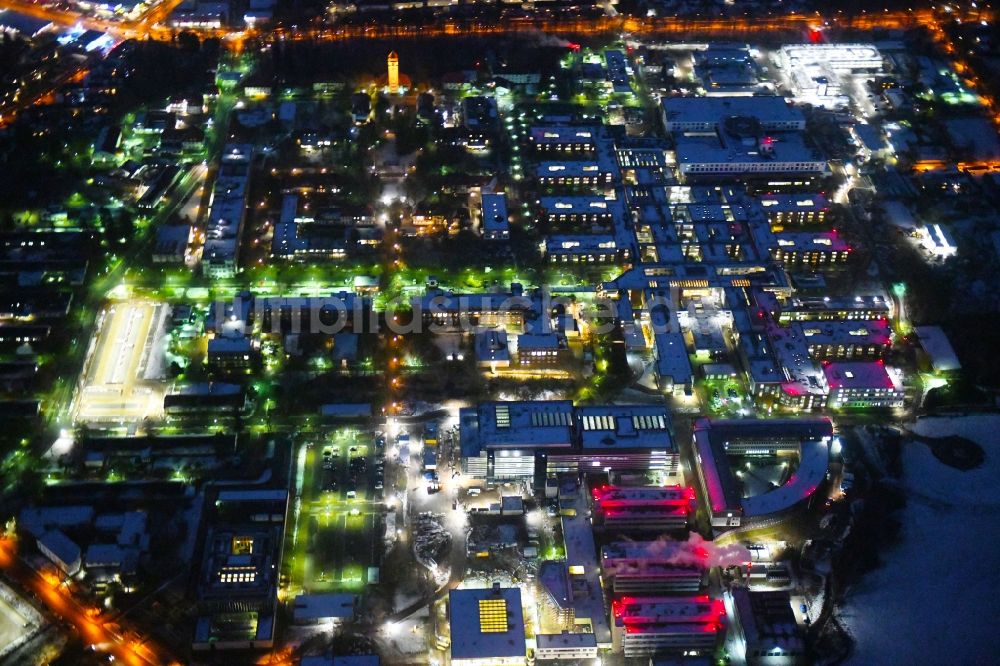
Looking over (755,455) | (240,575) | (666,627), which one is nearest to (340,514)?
(240,575)

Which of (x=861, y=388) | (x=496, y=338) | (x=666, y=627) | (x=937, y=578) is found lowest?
(x=937, y=578)

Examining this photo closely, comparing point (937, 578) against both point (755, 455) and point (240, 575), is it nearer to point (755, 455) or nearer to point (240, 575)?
point (755, 455)

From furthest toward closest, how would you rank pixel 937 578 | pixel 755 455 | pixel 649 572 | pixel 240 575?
pixel 755 455, pixel 937 578, pixel 649 572, pixel 240 575

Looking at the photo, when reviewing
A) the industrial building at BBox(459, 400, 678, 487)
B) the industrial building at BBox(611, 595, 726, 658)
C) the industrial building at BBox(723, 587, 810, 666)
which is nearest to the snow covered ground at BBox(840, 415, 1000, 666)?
the industrial building at BBox(723, 587, 810, 666)

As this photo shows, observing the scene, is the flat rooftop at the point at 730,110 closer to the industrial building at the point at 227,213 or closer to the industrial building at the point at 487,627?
the industrial building at the point at 227,213

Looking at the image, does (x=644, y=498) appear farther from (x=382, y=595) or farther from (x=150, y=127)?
(x=150, y=127)

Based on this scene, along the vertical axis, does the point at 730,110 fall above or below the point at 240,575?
above

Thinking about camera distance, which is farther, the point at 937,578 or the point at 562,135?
the point at 562,135
